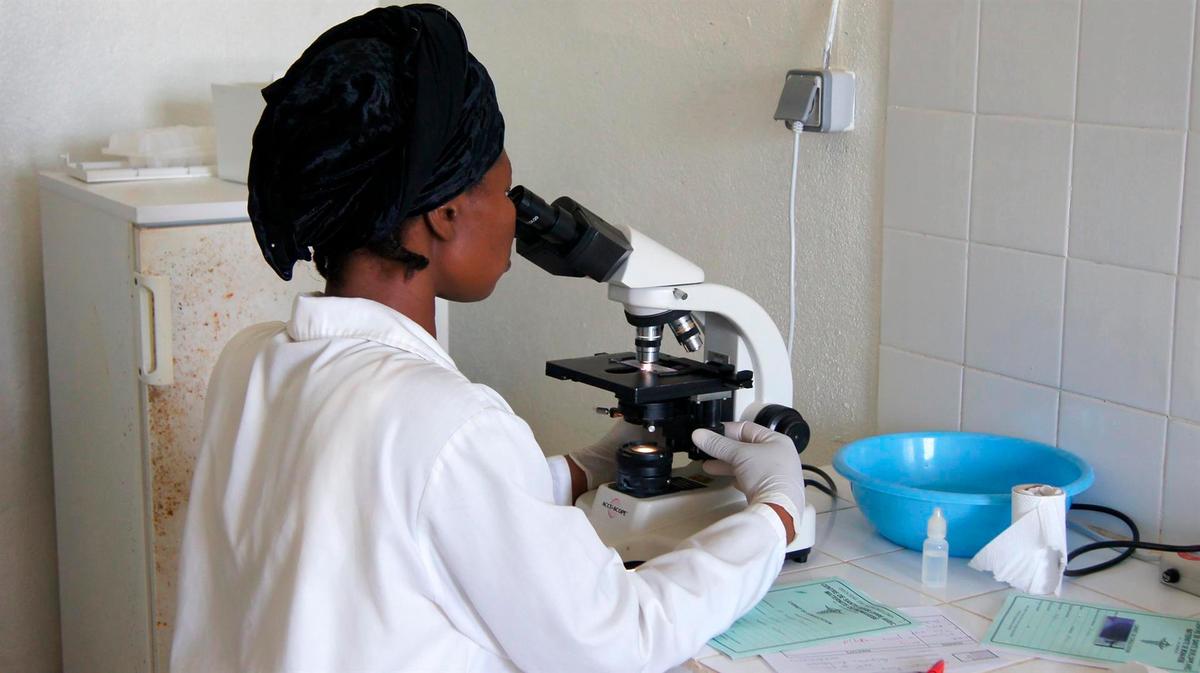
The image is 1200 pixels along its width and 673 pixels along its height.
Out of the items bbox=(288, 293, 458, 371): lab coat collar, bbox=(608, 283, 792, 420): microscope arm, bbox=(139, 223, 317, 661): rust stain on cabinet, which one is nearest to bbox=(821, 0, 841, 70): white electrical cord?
bbox=(608, 283, 792, 420): microscope arm

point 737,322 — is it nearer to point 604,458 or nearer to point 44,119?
point 604,458

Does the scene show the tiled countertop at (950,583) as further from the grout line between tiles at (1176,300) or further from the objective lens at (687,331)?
the objective lens at (687,331)

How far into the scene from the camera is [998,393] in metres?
1.67

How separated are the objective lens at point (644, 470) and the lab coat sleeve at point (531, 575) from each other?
0.99 ft

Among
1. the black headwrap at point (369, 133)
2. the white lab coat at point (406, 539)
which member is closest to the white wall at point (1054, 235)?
the white lab coat at point (406, 539)

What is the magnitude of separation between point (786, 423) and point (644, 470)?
18 centimetres

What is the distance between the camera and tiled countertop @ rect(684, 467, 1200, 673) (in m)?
1.32

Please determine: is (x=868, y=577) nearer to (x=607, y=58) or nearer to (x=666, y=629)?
(x=666, y=629)

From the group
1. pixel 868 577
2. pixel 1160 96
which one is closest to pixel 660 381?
pixel 868 577

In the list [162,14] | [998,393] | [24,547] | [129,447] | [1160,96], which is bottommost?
[24,547]

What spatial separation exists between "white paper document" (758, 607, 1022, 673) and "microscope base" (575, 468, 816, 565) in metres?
0.18

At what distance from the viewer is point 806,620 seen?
129cm

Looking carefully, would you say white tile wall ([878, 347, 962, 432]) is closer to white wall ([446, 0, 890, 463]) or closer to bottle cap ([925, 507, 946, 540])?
white wall ([446, 0, 890, 463])

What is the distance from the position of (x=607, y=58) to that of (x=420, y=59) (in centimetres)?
124
